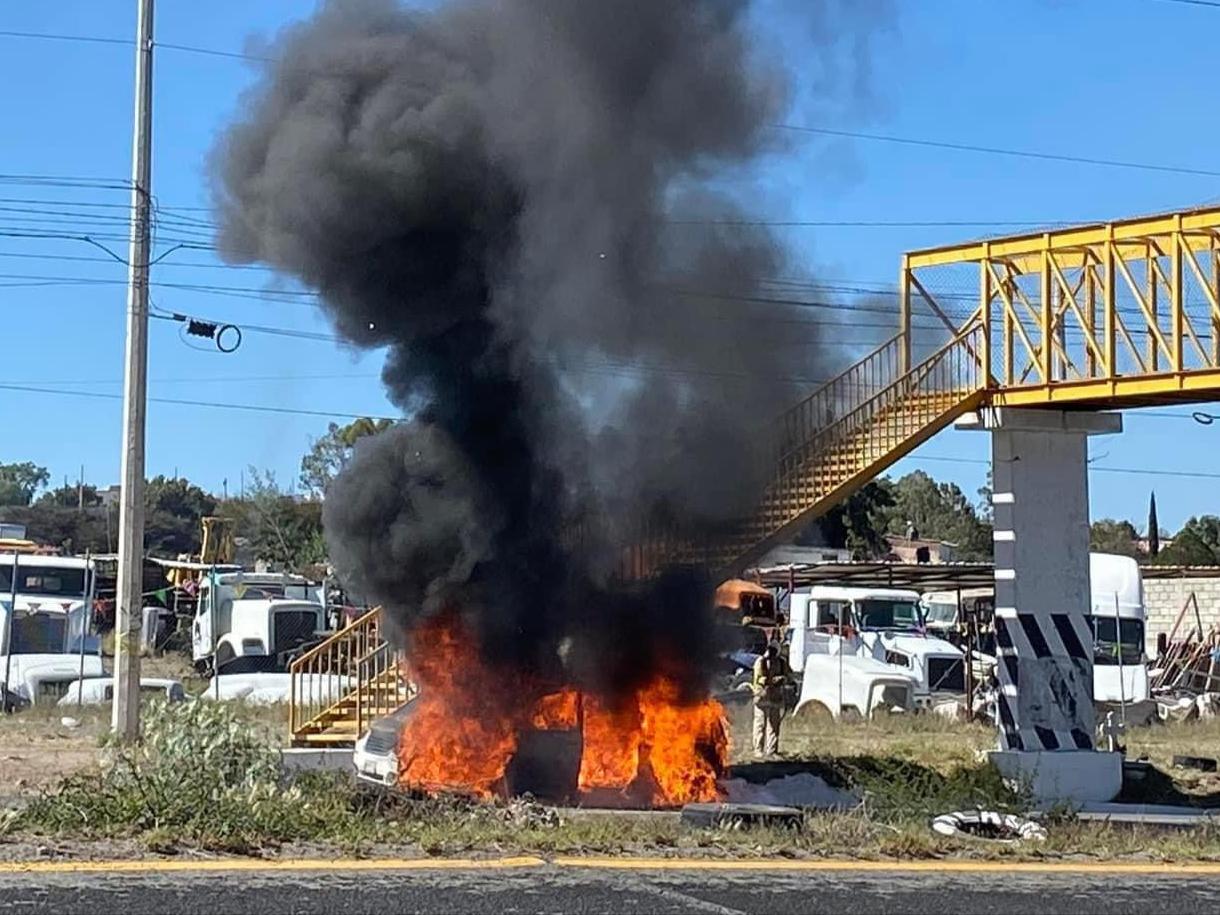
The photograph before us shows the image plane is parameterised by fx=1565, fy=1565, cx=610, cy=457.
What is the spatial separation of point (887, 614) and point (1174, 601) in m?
11.7

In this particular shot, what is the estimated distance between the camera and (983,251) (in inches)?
672

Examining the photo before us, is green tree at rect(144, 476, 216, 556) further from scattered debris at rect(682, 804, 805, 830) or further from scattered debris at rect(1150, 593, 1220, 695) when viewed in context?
scattered debris at rect(682, 804, 805, 830)

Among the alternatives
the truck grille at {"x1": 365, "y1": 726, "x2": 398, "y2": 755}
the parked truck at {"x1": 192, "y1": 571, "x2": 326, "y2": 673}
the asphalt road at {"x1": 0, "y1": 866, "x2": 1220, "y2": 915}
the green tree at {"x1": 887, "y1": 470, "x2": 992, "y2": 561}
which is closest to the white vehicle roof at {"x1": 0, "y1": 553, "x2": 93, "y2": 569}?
the parked truck at {"x1": 192, "y1": 571, "x2": 326, "y2": 673}

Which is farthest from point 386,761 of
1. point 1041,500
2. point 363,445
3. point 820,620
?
point 820,620

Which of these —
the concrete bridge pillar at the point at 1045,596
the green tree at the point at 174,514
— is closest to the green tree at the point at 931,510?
the green tree at the point at 174,514

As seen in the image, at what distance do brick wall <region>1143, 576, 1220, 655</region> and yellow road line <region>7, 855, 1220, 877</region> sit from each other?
2981 cm

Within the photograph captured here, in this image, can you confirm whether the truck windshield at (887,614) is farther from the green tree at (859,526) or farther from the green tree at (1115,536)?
the green tree at (1115,536)

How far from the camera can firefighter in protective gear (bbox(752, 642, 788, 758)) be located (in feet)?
61.7

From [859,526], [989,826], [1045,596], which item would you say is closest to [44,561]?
[1045,596]

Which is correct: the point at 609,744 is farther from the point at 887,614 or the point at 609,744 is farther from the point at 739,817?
the point at 887,614

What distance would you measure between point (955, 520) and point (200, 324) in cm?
6780

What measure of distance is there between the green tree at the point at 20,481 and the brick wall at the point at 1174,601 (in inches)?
3638

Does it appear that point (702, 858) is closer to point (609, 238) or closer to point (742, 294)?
point (609, 238)

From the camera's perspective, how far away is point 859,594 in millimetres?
31297
